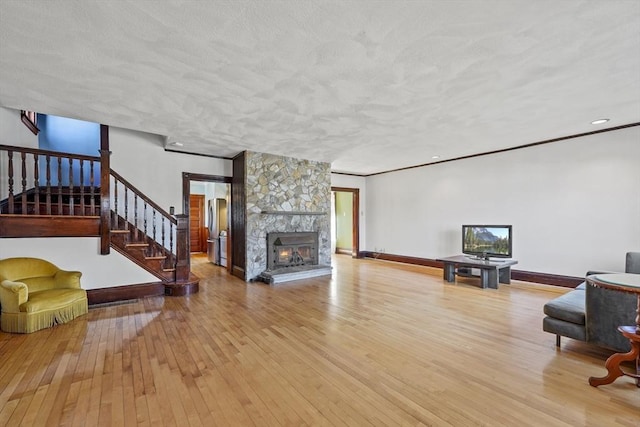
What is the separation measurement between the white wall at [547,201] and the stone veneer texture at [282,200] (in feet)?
8.41

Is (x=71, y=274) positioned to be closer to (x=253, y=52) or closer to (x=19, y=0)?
(x=19, y=0)

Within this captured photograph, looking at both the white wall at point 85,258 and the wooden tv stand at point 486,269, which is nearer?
the white wall at point 85,258

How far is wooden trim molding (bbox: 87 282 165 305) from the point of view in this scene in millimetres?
4246

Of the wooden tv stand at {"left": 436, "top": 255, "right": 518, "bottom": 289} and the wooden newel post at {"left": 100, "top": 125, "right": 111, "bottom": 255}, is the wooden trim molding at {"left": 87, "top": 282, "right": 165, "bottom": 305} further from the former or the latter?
the wooden tv stand at {"left": 436, "top": 255, "right": 518, "bottom": 289}

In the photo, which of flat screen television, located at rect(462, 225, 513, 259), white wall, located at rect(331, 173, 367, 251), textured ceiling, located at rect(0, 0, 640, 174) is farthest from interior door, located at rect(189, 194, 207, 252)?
flat screen television, located at rect(462, 225, 513, 259)

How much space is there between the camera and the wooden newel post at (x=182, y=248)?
4.91 m

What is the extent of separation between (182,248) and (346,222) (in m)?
6.27

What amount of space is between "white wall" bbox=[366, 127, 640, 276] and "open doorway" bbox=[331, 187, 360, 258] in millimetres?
1888

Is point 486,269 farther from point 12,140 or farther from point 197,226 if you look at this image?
point 197,226

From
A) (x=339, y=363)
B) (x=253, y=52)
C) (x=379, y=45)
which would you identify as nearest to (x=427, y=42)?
(x=379, y=45)

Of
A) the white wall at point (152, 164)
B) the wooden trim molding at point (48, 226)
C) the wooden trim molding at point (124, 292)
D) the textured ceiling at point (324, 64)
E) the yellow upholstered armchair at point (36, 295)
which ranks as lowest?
the wooden trim molding at point (124, 292)

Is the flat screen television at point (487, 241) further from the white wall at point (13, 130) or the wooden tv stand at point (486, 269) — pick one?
the white wall at point (13, 130)

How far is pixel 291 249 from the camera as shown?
20.7 ft

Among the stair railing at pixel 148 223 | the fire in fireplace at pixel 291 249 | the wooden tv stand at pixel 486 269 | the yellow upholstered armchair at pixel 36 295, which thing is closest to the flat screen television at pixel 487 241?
the wooden tv stand at pixel 486 269
